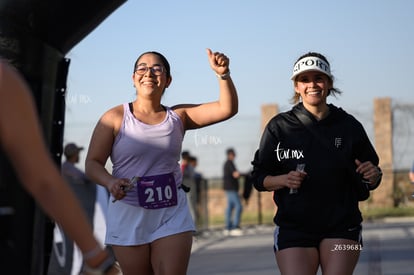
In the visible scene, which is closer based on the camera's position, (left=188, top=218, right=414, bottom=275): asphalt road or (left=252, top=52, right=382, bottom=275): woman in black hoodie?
(left=252, top=52, right=382, bottom=275): woman in black hoodie

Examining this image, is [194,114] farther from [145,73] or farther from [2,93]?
[2,93]

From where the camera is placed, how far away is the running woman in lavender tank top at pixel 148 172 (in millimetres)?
5754

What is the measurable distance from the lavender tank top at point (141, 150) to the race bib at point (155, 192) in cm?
3

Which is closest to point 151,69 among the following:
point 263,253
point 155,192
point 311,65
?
point 155,192

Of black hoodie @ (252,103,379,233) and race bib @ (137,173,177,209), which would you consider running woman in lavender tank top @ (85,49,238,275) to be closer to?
race bib @ (137,173,177,209)

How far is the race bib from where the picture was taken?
580 centimetres

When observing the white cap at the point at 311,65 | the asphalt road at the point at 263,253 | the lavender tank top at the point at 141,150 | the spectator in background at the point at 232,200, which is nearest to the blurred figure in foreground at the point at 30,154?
the lavender tank top at the point at 141,150

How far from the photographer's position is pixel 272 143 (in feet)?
19.0

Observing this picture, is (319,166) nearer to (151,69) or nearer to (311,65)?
(311,65)

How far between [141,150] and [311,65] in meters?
1.10

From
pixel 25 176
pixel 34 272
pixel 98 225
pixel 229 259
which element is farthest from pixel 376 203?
pixel 25 176

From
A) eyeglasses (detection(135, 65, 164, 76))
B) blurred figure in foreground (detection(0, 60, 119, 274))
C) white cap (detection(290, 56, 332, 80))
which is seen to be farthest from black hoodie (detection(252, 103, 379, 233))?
blurred figure in foreground (detection(0, 60, 119, 274))

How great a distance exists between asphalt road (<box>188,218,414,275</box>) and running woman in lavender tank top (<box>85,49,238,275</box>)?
18.4 ft

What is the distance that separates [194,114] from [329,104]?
2.65 feet
